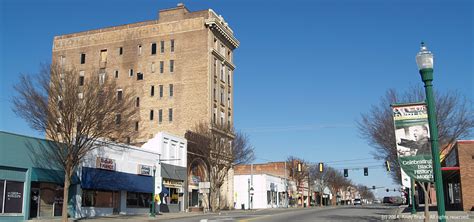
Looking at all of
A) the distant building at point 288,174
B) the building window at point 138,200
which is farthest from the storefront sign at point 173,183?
the distant building at point 288,174

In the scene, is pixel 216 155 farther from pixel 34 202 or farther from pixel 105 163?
pixel 34 202

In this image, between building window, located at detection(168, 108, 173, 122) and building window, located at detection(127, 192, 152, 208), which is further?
building window, located at detection(168, 108, 173, 122)

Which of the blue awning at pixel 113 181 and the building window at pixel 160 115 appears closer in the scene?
the blue awning at pixel 113 181

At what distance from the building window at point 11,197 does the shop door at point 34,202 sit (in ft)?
3.98

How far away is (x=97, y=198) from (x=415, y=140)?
3130 centimetres

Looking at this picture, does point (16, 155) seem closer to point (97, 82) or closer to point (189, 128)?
point (97, 82)

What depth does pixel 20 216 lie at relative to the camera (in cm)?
3008

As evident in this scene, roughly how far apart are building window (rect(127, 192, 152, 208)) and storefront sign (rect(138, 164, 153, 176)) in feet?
6.27

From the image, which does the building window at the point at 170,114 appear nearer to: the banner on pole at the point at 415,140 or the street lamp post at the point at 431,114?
the banner on pole at the point at 415,140

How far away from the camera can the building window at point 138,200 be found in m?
42.9

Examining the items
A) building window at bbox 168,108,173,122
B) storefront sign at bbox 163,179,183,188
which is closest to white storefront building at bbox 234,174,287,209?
building window at bbox 168,108,173,122

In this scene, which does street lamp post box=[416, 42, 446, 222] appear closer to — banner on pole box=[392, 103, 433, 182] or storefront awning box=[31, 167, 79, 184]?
banner on pole box=[392, 103, 433, 182]

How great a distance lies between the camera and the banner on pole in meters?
11.9

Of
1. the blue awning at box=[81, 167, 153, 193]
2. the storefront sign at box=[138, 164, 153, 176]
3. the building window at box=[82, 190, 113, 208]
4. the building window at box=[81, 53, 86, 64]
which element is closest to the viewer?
the blue awning at box=[81, 167, 153, 193]
